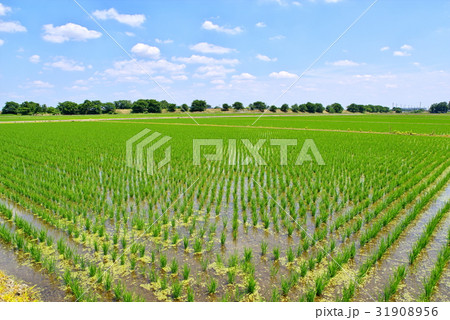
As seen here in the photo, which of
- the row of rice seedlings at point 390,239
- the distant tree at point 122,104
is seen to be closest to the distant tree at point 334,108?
the distant tree at point 122,104

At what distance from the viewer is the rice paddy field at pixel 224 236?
11.4 ft

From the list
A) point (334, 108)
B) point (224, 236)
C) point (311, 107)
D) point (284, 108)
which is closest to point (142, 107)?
point (284, 108)

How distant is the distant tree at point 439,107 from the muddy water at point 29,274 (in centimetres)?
10781

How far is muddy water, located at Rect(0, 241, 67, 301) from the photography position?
11.0 feet

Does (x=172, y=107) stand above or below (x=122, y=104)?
below

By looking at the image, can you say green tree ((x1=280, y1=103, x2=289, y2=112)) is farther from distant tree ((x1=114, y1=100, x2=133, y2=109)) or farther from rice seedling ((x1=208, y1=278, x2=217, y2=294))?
rice seedling ((x1=208, y1=278, x2=217, y2=294))

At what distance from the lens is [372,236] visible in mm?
4852

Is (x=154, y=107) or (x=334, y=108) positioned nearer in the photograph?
(x=154, y=107)

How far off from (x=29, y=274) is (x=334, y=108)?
111436 mm

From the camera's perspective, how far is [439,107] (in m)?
87.3

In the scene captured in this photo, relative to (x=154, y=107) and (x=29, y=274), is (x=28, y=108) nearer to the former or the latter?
(x=154, y=107)
